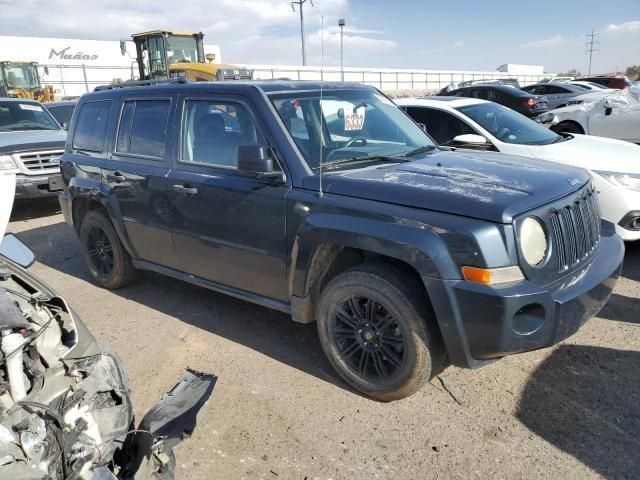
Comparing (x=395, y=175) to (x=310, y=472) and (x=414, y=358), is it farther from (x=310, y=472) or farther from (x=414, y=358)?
(x=310, y=472)

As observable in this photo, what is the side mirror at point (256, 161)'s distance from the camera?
11.4ft

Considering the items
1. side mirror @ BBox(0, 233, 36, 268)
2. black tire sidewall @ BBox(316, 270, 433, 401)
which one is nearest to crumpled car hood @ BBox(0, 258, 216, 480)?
side mirror @ BBox(0, 233, 36, 268)

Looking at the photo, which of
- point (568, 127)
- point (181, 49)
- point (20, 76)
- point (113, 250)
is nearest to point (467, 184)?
point (113, 250)

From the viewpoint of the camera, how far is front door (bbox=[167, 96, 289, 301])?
12.0 feet

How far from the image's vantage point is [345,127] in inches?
158

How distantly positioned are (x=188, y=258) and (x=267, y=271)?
923mm

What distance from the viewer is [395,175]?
3.38 m

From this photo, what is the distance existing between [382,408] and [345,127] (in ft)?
6.62

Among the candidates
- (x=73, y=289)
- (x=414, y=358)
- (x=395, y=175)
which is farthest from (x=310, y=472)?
(x=73, y=289)

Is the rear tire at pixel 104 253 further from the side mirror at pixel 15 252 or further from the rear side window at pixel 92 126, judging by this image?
the side mirror at pixel 15 252

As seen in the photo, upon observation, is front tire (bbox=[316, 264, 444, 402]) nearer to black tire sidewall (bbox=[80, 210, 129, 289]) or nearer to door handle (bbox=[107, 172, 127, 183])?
door handle (bbox=[107, 172, 127, 183])

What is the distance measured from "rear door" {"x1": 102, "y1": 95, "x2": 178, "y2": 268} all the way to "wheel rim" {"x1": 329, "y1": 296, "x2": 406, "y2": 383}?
69.8 inches

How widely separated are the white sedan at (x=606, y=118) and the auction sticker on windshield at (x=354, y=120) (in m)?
7.38

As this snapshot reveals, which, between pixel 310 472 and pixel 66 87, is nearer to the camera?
pixel 310 472
